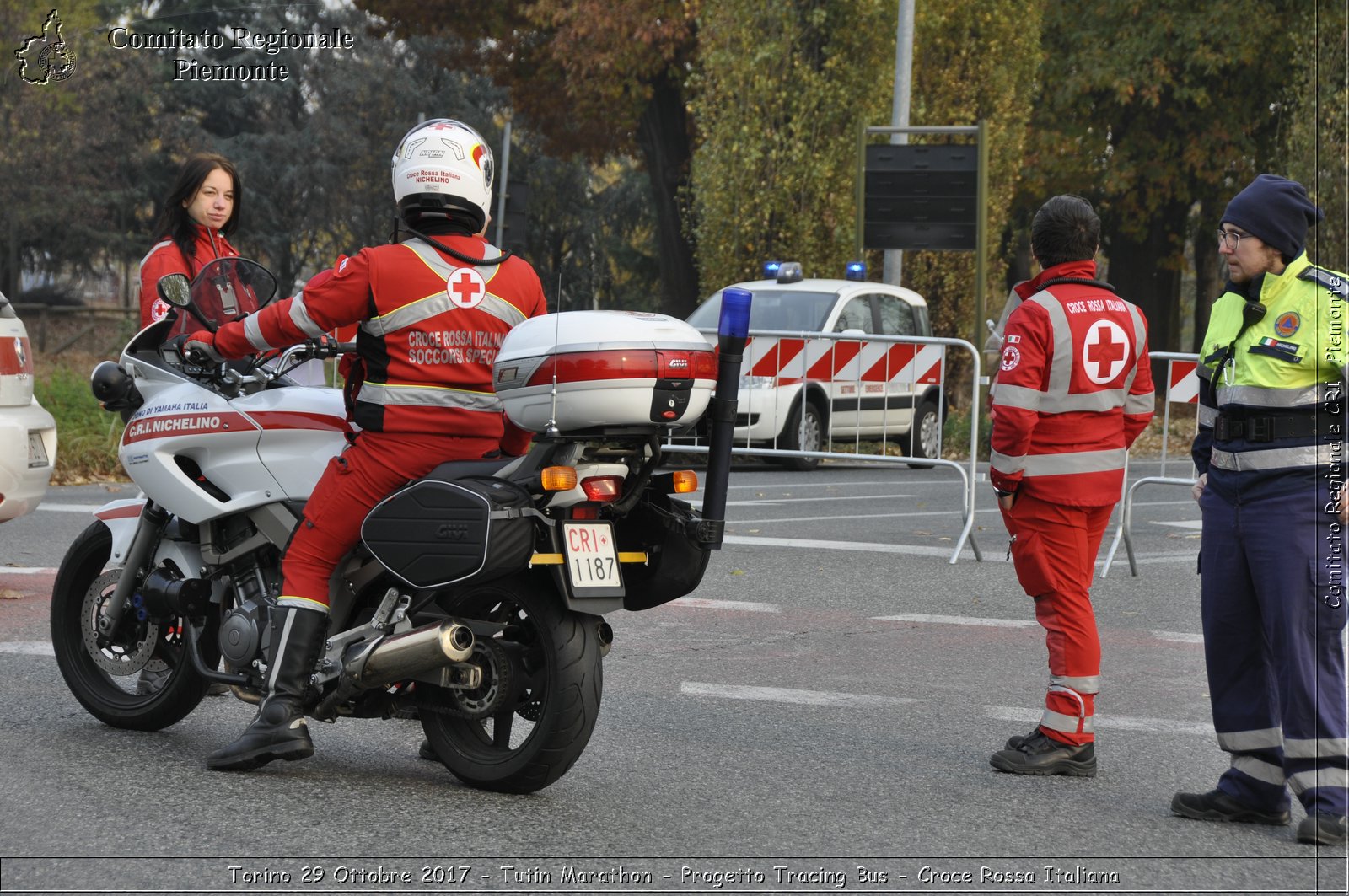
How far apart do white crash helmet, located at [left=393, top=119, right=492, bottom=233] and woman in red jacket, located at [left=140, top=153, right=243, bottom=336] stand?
1.90 meters

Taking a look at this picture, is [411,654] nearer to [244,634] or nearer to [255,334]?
[244,634]

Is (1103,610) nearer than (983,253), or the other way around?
(1103,610)

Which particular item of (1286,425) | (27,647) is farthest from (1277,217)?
(27,647)

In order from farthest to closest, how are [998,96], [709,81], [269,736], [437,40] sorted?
[437,40]
[998,96]
[709,81]
[269,736]

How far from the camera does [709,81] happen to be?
22328 mm

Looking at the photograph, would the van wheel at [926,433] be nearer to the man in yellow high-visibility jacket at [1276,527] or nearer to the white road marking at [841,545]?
the white road marking at [841,545]

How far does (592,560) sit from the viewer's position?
4.84m

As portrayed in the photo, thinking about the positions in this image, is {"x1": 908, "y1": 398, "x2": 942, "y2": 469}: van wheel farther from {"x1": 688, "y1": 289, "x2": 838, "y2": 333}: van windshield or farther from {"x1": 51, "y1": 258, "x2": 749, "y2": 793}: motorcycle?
{"x1": 51, "y1": 258, "x2": 749, "y2": 793}: motorcycle

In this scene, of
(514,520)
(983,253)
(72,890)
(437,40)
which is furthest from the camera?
(437,40)

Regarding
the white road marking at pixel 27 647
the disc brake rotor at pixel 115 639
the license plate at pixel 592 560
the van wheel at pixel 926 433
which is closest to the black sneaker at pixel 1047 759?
the license plate at pixel 592 560

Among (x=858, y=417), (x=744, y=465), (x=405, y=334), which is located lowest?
(x=744, y=465)

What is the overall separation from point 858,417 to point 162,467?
6874 mm

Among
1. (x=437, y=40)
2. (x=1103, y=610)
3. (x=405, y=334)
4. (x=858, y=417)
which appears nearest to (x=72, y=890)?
(x=405, y=334)

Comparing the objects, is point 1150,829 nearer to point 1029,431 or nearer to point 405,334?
point 1029,431
